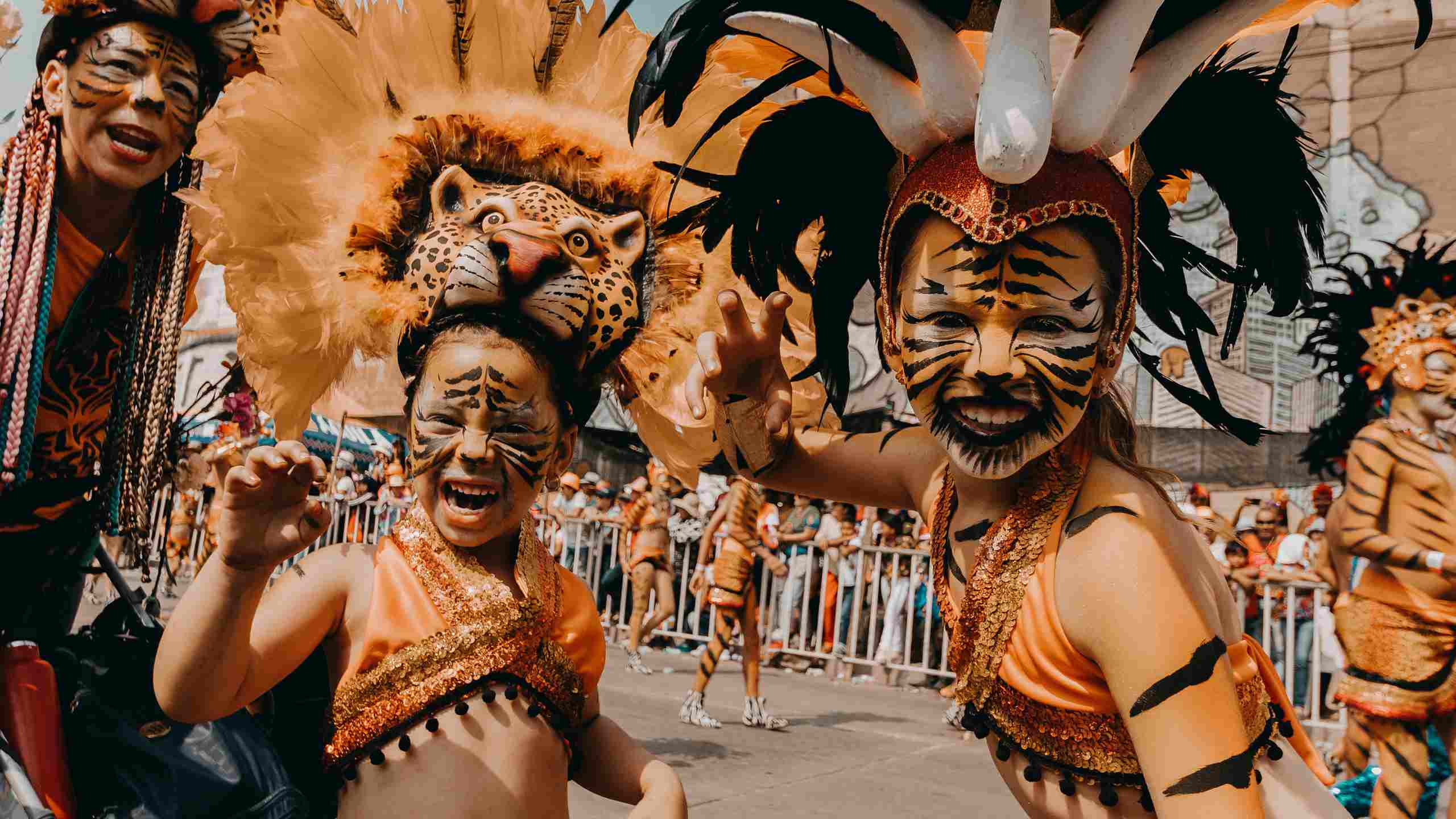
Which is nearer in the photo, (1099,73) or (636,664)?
(1099,73)

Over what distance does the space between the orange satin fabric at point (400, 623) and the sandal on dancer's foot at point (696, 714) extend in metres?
5.14

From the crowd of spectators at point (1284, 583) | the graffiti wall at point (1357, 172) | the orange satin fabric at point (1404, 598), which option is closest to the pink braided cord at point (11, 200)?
the orange satin fabric at point (1404, 598)

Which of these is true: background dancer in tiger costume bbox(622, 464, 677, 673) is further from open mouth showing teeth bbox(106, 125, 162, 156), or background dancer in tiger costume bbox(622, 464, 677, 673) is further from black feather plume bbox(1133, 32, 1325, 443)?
black feather plume bbox(1133, 32, 1325, 443)

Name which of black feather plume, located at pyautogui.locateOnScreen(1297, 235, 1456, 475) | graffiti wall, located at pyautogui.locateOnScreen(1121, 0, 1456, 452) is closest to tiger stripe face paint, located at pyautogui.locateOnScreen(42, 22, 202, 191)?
black feather plume, located at pyautogui.locateOnScreen(1297, 235, 1456, 475)

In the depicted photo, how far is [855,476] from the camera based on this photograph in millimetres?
2459

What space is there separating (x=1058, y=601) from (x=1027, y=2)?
3.10 feet

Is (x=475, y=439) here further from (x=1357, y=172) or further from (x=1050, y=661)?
(x=1357, y=172)

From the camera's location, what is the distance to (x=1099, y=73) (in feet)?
5.98

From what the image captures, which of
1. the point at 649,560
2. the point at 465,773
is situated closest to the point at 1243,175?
the point at 465,773

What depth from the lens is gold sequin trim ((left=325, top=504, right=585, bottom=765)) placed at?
211 cm

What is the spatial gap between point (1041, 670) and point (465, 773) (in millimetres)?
1051

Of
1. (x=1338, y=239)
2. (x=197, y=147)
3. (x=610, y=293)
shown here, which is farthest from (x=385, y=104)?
(x=1338, y=239)

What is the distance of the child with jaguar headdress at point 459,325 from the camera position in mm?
2121

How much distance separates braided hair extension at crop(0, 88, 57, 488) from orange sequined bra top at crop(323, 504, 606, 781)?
1.03 m
